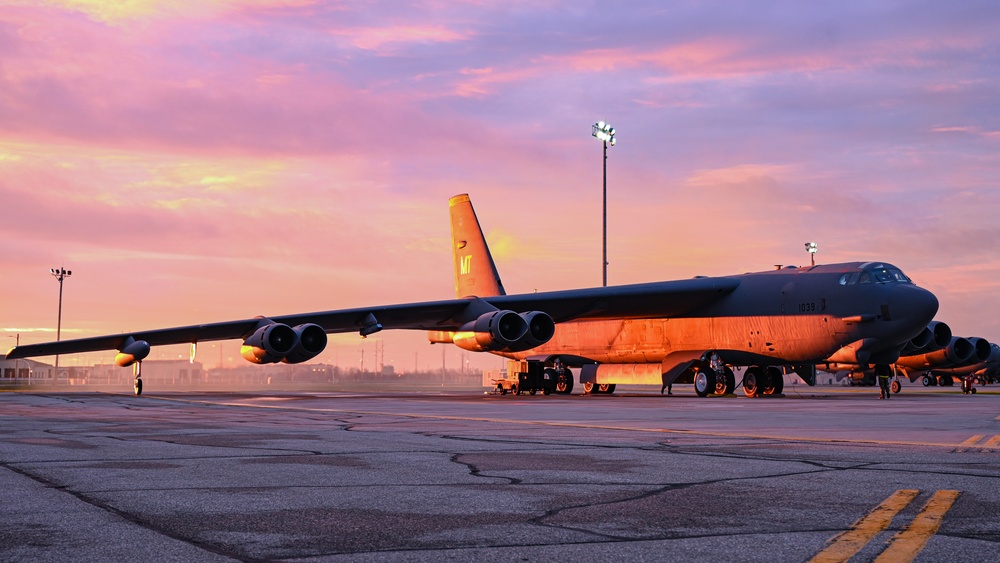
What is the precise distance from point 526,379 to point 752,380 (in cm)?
935

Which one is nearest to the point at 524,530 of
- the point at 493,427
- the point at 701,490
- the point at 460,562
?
the point at 460,562

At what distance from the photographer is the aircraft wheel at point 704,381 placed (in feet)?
104

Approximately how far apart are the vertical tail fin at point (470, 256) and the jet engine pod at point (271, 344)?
12.5m

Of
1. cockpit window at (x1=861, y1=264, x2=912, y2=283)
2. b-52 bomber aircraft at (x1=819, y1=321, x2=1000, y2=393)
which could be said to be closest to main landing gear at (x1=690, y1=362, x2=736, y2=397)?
b-52 bomber aircraft at (x1=819, y1=321, x2=1000, y2=393)

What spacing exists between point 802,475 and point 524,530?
3.18 meters

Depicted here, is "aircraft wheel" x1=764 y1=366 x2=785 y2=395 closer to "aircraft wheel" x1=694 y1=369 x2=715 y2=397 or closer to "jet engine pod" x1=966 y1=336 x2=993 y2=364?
"aircraft wheel" x1=694 y1=369 x2=715 y2=397

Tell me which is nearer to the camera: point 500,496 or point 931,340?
point 500,496

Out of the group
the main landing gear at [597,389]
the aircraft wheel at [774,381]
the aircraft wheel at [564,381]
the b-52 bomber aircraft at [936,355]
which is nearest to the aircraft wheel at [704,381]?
the aircraft wheel at [774,381]

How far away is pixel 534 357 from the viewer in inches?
1526

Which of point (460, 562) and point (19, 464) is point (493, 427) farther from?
point (460, 562)

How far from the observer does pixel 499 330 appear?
97.1ft

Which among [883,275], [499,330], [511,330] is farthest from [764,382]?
[499,330]

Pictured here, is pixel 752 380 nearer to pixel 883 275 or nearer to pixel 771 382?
pixel 771 382

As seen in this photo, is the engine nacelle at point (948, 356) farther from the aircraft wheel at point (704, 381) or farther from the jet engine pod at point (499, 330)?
the jet engine pod at point (499, 330)
